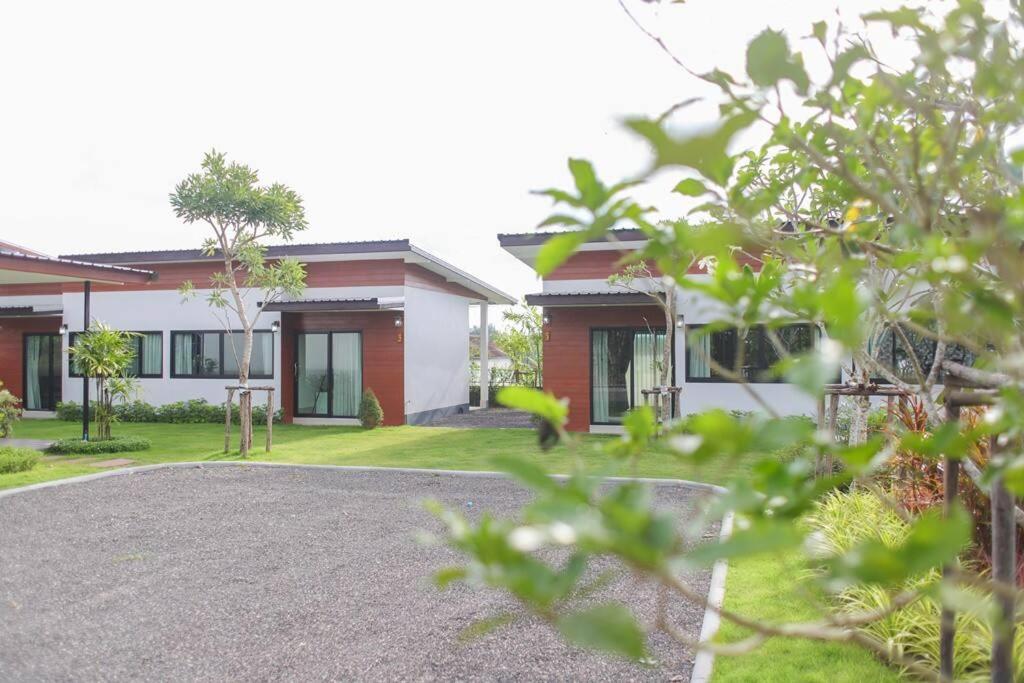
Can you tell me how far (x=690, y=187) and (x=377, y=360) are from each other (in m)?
15.2

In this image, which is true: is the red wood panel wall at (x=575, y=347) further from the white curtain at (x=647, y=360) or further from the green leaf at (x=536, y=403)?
the green leaf at (x=536, y=403)

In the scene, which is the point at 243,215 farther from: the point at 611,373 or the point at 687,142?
the point at 687,142

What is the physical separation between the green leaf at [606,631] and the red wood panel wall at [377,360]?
15550mm

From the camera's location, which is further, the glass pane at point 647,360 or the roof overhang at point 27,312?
the roof overhang at point 27,312

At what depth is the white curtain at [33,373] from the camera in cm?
1856

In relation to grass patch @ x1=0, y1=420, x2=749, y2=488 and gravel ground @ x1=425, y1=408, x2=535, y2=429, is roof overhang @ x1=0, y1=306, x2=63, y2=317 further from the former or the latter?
gravel ground @ x1=425, y1=408, x2=535, y2=429

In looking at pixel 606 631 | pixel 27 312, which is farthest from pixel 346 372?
pixel 606 631

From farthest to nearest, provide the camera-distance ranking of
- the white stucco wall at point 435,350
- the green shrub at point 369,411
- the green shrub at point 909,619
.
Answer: the white stucco wall at point 435,350
the green shrub at point 369,411
the green shrub at point 909,619

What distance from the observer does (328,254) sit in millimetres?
15781

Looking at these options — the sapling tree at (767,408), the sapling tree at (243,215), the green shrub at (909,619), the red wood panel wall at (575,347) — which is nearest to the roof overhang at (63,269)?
the sapling tree at (243,215)

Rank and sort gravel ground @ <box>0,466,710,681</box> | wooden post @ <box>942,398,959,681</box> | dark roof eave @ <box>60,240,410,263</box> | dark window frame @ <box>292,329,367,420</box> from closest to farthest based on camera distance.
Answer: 1. wooden post @ <box>942,398,959,681</box>
2. gravel ground @ <box>0,466,710,681</box>
3. dark roof eave @ <box>60,240,410,263</box>
4. dark window frame @ <box>292,329,367,420</box>

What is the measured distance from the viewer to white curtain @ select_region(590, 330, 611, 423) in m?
14.5

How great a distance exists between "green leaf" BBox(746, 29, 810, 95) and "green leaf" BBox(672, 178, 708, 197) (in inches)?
12.4

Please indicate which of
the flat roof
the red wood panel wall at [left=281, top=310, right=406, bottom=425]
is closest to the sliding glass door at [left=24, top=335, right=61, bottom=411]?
the flat roof
